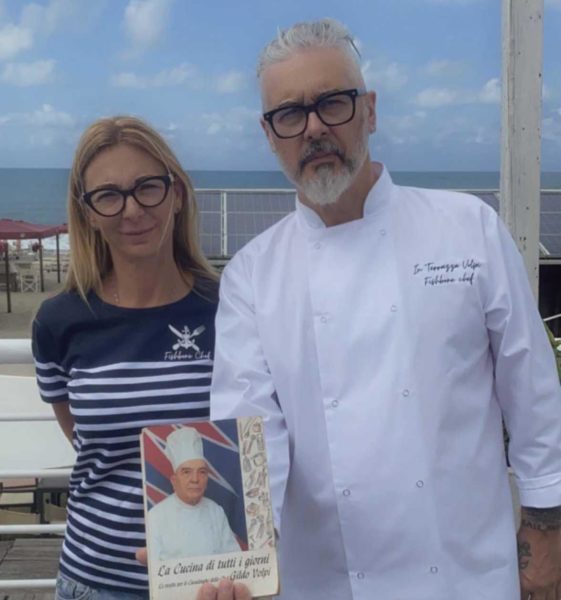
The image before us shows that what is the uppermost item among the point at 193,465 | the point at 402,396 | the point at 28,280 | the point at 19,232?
Result: the point at 19,232

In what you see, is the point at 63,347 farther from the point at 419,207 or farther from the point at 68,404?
the point at 419,207

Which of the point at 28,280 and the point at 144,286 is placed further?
the point at 28,280

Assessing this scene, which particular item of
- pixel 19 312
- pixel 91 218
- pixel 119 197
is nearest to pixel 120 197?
pixel 119 197

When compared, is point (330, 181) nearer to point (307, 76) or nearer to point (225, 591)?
point (307, 76)

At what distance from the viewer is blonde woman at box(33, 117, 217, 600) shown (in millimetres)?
1824

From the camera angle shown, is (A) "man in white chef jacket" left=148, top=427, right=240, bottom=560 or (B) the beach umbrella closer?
(A) "man in white chef jacket" left=148, top=427, right=240, bottom=560

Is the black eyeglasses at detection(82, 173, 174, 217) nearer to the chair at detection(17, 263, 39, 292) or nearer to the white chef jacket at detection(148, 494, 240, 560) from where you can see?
the white chef jacket at detection(148, 494, 240, 560)

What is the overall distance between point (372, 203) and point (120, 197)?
526mm

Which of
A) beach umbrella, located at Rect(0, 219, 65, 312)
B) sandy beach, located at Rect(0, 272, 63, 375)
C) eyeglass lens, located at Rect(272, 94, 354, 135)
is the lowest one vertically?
eyeglass lens, located at Rect(272, 94, 354, 135)

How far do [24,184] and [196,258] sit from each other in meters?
89.4

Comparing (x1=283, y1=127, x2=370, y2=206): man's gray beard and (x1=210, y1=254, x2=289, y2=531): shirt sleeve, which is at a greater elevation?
(x1=283, y1=127, x2=370, y2=206): man's gray beard

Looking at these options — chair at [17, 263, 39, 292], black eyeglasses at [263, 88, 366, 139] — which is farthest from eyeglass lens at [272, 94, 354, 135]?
chair at [17, 263, 39, 292]

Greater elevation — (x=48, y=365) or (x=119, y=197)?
(x=119, y=197)

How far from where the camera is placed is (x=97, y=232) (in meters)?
1.97
